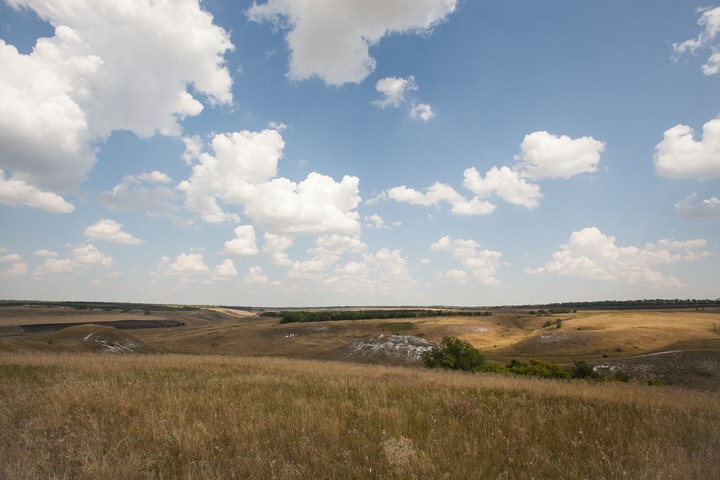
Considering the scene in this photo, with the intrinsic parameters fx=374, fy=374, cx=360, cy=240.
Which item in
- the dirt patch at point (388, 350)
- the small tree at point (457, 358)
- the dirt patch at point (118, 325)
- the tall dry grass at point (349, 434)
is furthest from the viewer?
the dirt patch at point (118, 325)

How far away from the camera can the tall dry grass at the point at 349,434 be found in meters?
4.80

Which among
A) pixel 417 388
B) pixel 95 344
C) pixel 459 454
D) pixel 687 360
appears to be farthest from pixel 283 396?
pixel 95 344

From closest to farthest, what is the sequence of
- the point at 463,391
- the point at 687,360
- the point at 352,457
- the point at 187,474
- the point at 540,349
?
the point at 187,474 < the point at 352,457 < the point at 463,391 < the point at 687,360 < the point at 540,349

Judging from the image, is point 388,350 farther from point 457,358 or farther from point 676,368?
point 676,368

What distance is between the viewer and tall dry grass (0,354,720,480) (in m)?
4.80

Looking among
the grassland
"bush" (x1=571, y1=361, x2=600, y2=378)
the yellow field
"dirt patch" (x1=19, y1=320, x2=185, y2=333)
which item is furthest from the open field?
the grassland

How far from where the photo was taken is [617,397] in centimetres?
900

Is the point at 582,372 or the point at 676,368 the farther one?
the point at 676,368

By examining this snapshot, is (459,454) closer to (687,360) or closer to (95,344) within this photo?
(687,360)

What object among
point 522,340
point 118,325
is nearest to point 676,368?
point 522,340

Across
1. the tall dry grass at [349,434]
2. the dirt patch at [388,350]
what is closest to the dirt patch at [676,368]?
the dirt patch at [388,350]

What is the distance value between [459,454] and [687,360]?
5261 cm

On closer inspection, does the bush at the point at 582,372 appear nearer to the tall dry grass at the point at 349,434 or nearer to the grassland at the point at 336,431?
the grassland at the point at 336,431

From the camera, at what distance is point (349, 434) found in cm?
596
